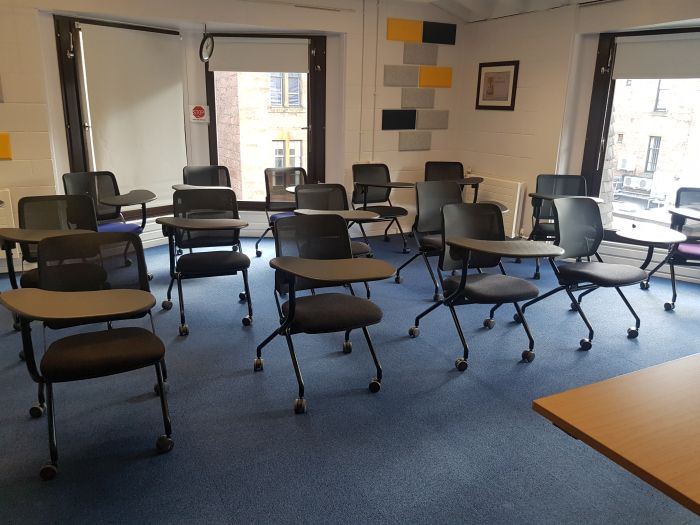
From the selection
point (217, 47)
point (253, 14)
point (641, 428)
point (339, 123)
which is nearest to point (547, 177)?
point (339, 123)

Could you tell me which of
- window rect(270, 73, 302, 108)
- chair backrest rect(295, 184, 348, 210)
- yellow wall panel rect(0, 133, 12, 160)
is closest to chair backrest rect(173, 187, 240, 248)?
chair backrest rect(295, 184, 348, 210)

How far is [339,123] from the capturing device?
20.6 ft

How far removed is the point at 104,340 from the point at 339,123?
4.48m

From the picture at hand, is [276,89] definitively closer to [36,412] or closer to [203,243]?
[203,243]

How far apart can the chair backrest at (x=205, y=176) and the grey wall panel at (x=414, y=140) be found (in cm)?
225

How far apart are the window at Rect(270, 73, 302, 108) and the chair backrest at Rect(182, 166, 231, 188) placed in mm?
1338

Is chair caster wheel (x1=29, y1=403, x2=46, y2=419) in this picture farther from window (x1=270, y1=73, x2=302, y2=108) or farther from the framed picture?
the framed picture

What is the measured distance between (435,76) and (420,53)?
0.34m

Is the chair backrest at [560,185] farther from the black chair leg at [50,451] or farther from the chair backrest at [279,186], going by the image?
the black chair leg at [50,451]

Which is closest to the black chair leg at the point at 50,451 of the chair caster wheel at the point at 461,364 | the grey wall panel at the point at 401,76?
the chair caster wheel at the point at 461,364

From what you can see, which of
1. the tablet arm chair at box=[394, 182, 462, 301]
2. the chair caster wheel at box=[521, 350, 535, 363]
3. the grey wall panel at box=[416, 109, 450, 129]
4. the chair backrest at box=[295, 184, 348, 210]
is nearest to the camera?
the chair caster wheel at box=[521, 350, 535, 363]

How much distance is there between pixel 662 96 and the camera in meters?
5.17

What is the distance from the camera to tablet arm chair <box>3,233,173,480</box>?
2.12m

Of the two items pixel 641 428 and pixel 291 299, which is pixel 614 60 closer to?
pixel 291 299
